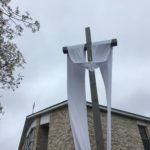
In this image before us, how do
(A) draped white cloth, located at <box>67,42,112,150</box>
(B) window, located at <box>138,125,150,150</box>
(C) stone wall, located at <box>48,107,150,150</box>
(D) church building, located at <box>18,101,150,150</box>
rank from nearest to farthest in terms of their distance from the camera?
(A) draped white cloth, located at <box>67,42,112,150</box> → (C) stone wall, located at <box>48,107,150,150</box> → (D) church building, located at <box>18,101,150,150</box> → (B) window, located at <box>138,125,150,150</box>

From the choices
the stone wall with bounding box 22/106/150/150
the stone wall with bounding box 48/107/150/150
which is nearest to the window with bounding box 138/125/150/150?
the stone wall with bounding box 22/106/150/150

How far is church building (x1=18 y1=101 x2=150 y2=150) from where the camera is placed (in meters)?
9.45

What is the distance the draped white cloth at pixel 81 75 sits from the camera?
357 centimetres

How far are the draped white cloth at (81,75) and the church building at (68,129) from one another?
5645 mm

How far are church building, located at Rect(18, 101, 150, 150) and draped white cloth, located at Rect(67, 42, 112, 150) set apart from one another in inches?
222

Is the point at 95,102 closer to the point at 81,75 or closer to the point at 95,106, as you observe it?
the point at 95,106

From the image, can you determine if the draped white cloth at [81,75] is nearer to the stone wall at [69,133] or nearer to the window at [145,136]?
the stone wall at [69,133]

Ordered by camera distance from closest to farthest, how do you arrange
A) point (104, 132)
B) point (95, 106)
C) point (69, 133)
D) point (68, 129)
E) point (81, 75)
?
point (95, 106) → point (81, 75) → point (69, 133) → point (68, 129) → point (104, 132)

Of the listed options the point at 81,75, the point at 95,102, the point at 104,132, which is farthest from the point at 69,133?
the point at 95,102

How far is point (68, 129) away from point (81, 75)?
604cm

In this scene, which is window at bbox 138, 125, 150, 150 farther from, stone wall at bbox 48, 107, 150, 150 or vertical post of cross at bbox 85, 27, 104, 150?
vertical post of cross at bbox 85, 27, 104, 150

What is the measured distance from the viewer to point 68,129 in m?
9.29

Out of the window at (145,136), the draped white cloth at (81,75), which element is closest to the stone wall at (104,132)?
the window at (145,136)

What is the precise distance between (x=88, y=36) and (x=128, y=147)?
8.04m
